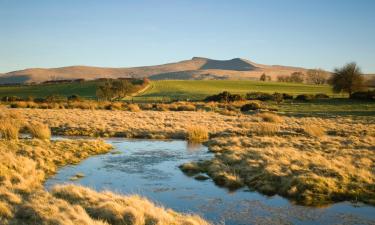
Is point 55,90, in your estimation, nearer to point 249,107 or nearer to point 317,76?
point 249,107

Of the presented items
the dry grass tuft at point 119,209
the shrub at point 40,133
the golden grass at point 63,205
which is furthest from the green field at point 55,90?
the dry grass tuft at point 119,209

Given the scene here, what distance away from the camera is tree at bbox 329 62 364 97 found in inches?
3292

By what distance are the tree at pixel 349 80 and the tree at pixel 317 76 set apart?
9492 cm

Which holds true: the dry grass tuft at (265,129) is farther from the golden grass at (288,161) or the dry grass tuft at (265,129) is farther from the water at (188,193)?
the water at (188,193)

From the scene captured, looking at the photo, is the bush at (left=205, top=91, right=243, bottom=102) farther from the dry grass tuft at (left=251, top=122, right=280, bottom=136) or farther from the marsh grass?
the marsh grass

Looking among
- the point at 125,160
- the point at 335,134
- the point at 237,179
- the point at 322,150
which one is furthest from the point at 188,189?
the point at 335,134

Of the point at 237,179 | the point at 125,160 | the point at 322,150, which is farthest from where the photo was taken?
the point at 322,150

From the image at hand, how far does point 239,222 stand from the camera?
46.1 ft

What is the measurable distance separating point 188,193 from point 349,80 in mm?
74227

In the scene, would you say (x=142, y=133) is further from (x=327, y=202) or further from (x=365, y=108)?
(x=365, y=108)

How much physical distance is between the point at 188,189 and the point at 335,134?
25.3 meters

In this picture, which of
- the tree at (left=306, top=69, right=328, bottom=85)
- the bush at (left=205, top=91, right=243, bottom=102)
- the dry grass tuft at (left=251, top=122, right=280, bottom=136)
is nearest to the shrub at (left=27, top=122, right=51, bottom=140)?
the dry grass tuft at (left=251, top=122, right=280, bottom=136)

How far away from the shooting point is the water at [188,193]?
1473cm

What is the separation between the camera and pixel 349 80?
83.6 metres
